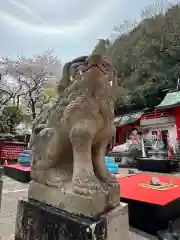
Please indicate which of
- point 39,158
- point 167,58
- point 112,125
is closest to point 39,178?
point 39,158

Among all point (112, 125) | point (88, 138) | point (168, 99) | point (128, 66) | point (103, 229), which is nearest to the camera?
point (103, 229)

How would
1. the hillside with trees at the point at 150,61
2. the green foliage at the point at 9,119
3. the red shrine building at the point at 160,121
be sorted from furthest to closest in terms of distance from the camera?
the hillside with trees at the point at 150,61 < the green foliage at the point at 9,119 < the red shrine building at the point at 160,121

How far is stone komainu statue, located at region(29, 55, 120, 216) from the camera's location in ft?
4.50

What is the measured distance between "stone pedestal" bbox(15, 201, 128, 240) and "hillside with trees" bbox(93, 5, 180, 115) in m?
12.6

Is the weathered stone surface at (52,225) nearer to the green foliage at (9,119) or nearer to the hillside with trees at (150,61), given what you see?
the green foliage at (9,119)

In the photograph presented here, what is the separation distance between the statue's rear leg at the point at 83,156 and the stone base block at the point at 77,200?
6 centimetres

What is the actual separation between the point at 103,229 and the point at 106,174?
0.40m

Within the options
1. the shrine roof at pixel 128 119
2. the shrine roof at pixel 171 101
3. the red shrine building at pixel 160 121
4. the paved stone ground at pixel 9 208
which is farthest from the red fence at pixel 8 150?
the shrine roof at pixel 171 101

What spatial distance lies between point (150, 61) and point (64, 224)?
654 inches

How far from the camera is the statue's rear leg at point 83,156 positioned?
1370 mm

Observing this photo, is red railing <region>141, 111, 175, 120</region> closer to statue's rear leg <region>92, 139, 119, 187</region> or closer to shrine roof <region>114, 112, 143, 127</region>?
shrine roof <region>114, 112, 143, 127</region>

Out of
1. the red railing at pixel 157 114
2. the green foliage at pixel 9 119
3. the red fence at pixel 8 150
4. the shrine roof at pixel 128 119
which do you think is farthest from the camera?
the shrine roof at pixel 128 119

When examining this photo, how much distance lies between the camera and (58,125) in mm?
1591

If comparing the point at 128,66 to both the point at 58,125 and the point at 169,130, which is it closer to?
the point at 169,130
